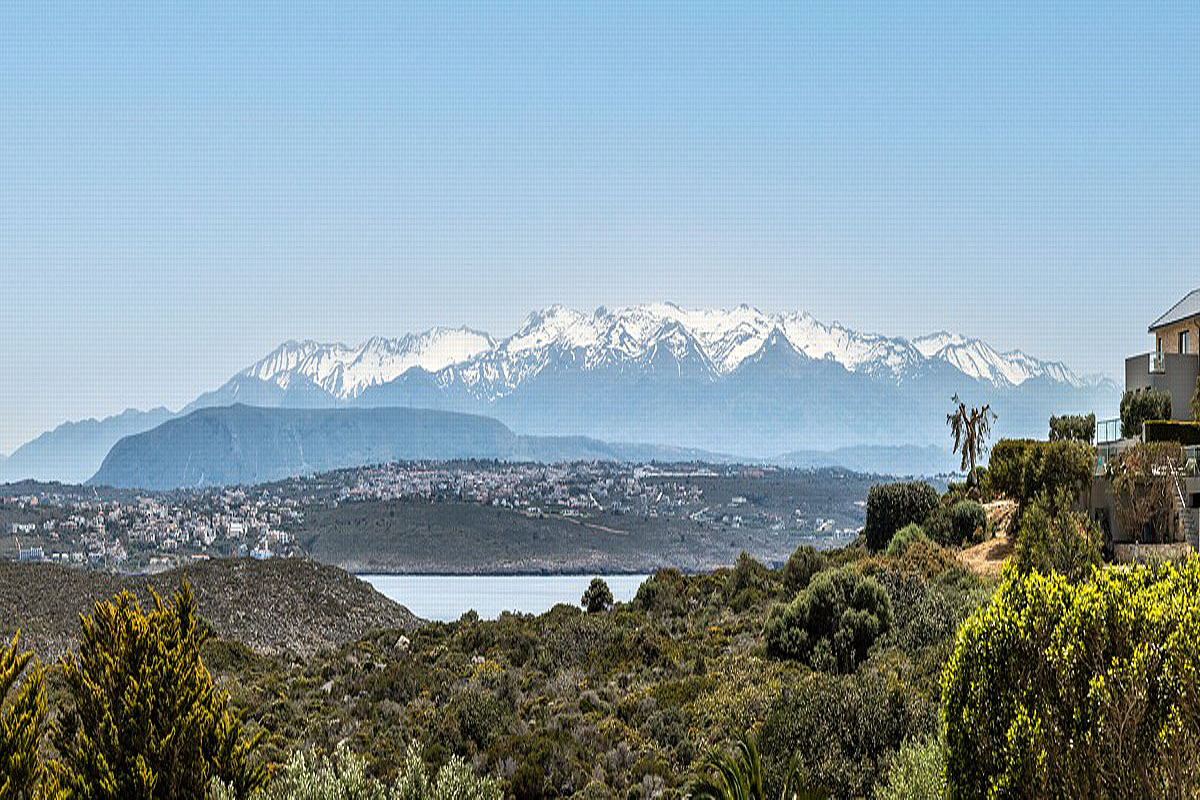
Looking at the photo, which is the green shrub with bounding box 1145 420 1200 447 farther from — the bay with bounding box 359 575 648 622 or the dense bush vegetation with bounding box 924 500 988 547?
the bay with bounding box 359 575 648 622

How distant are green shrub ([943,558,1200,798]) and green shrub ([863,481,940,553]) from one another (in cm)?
3202

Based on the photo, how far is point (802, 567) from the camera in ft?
138

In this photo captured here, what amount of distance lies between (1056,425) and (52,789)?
40707mm

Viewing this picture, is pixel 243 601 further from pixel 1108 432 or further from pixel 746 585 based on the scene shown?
pixel 1108 432

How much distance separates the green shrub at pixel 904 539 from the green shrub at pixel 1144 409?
772 cm

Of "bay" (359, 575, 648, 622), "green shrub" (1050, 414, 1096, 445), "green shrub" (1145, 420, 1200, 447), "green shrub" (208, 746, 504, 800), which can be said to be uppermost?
"green shrub" (1050, 414, 1096, 445)

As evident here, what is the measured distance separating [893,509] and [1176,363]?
1126 centimetres

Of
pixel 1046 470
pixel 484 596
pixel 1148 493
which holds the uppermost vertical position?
pixel 1046 470

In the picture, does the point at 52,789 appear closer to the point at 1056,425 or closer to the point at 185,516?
the point at 1056,425

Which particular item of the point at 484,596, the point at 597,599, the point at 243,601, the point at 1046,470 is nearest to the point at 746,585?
the point at 597,599

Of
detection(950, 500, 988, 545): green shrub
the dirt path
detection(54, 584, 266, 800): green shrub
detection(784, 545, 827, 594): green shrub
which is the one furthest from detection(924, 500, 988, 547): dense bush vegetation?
detection(54, 584, 266, 800): green shrub

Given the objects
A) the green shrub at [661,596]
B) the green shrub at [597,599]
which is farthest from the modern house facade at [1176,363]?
the green shrub at [597,599]

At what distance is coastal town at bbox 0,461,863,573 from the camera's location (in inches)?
4001

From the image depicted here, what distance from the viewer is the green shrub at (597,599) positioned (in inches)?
1706
